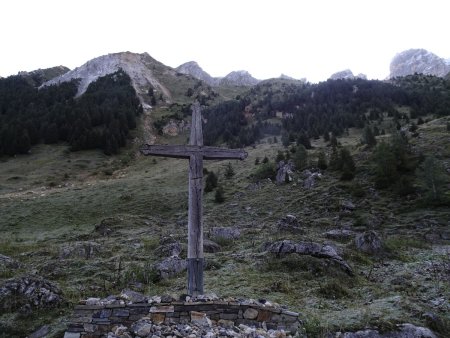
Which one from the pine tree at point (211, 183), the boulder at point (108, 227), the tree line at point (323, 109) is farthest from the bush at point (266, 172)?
the boulder at point (108, 227)

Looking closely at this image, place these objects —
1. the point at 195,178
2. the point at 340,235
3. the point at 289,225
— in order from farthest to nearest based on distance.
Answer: the point at 289,225
the point at 340,235
the point at 195,178

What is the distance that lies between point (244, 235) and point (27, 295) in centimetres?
1360

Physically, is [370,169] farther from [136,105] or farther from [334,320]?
[136,105]

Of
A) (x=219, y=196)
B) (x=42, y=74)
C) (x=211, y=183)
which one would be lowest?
(x=219, y=196)

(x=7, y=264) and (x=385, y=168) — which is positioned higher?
(x=385, y=168)

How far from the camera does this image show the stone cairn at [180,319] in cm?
737

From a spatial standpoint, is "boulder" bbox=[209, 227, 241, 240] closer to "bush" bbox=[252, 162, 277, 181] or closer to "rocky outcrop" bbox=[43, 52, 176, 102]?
"bush" bbox=[252, 162, 277, 181]

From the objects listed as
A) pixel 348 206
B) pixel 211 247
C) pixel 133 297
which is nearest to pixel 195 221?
pixel 133 297

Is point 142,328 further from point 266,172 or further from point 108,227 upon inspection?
point 266,172

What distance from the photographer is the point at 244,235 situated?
22.2 m

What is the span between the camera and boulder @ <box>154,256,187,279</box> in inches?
552

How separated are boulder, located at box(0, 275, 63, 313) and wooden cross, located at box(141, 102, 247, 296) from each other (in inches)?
154

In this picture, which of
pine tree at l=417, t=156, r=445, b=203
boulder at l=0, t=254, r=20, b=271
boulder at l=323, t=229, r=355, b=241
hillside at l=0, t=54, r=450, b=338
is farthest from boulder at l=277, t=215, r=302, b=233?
boulder at l=0, t=254, r=20, b=271

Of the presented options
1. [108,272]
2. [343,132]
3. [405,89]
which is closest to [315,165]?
[343,132]
